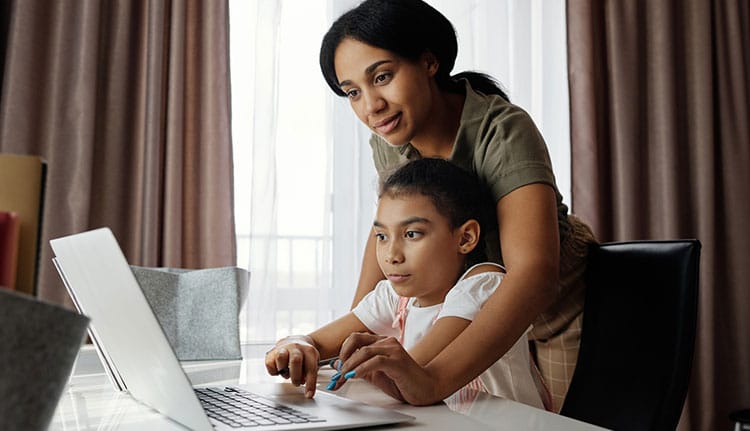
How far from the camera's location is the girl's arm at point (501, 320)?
691mm

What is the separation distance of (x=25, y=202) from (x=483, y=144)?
871mm

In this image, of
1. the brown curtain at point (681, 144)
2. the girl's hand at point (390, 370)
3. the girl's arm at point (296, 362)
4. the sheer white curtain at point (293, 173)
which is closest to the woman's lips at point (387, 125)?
the girl's arm at point (296, 362)

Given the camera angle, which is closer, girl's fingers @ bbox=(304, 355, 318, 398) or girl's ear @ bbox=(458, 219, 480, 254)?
girl's fingers @ bbox=(304, 355, 318, 398)

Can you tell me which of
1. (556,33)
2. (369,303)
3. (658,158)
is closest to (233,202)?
(369,303)

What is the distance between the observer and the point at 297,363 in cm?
78

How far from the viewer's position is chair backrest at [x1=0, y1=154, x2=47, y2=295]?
332 mm

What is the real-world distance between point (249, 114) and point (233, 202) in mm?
329

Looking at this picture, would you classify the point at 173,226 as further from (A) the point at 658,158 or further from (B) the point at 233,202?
(A) the point at 658,158

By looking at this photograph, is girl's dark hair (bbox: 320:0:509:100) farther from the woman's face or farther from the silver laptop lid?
the silver laptop lid

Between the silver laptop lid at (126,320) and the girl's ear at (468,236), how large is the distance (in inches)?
22.9

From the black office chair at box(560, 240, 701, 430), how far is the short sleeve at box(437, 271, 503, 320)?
193mm

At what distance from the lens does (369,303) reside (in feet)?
3.93

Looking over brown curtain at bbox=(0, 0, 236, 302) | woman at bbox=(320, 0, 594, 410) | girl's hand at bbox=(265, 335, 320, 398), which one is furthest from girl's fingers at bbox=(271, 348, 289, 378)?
brown curtain at bbox=(0, 0, 236, 302)

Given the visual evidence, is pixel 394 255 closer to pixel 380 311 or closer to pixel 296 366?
pixel 380 311
